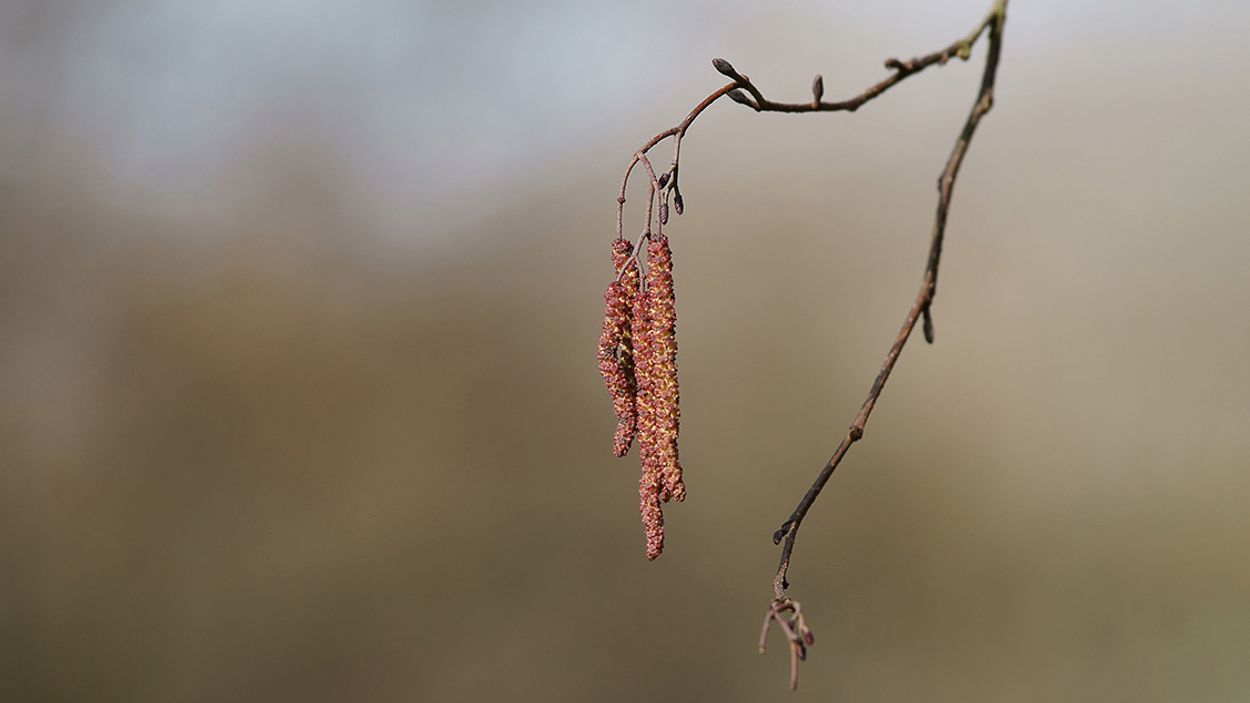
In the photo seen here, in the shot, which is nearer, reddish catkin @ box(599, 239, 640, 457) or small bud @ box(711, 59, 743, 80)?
small bud @ box(711, 59, 743, 80)

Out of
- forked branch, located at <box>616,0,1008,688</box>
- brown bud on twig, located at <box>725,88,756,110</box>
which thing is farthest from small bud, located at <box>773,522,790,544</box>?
brown bud on twig, located at <box>725,88,756,110</box>

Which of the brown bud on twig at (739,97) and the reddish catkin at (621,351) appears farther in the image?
the reddish catkin at (621,351)

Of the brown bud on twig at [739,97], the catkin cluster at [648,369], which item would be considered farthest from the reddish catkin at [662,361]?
the brown bud on twig at [739,97]

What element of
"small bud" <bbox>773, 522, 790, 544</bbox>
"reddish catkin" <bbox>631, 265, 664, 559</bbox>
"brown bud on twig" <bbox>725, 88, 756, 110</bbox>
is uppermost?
"brown bud on twig" <bbox>725, 88, 756, 110</bbox>

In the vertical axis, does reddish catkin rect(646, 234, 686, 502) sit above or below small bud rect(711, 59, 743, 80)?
below

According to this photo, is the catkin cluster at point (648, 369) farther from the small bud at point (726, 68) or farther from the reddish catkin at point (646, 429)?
the small bud at point (726, 68)

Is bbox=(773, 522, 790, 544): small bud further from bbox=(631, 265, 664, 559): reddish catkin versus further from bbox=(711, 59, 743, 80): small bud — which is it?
bbox=(711, 59, 743, 80): small bud

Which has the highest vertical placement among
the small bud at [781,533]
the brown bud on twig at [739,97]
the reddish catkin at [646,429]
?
the brown bud on twig at [739,97]

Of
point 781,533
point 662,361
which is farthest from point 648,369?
point 781,533

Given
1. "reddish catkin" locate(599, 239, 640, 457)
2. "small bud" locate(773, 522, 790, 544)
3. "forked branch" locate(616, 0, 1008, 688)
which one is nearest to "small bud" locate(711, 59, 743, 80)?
"forked branch" locate(616, 0, 1008, 688)
